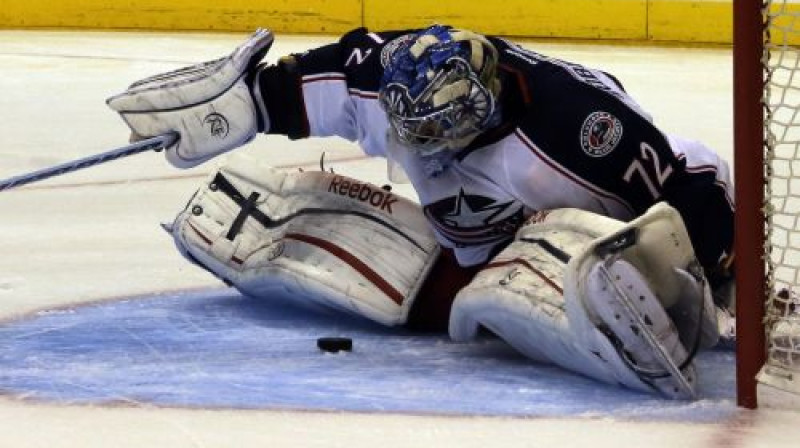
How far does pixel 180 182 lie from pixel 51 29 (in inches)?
156

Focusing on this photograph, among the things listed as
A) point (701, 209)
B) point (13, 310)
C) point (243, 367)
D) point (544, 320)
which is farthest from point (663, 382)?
point (13, 310)

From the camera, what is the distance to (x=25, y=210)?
3.91 meters

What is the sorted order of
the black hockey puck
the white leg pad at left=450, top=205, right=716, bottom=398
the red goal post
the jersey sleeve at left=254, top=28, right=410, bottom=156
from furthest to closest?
1. the jersey sleeve at left=254, top=28, right=410, bottom=156
2. the black hockey puck
3. the white leg pad at left=450, top=205, right=716, bottom=398
4. the red goal post

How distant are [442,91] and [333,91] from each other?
1.21 ft

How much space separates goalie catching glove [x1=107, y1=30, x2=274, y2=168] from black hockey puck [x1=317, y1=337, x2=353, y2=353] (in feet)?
1.32

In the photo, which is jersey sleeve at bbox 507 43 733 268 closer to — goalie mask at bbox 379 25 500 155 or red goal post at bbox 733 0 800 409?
goalie mask at bbox 379 25 500 155

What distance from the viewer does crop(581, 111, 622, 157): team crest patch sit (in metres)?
2.62

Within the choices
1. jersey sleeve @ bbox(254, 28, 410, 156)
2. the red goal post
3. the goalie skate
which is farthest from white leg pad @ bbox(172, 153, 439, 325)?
the red goal post

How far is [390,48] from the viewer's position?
111 inches

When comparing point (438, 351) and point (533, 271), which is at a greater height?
point (533, 271)

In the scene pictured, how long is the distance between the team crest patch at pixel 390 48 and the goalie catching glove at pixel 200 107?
0.71 ft

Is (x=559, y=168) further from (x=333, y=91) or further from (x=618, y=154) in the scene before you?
(x=333, y=91)

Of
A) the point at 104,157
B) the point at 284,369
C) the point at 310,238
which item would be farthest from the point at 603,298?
the point at 104,157

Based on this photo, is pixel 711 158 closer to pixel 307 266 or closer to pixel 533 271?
pixel 533 271
